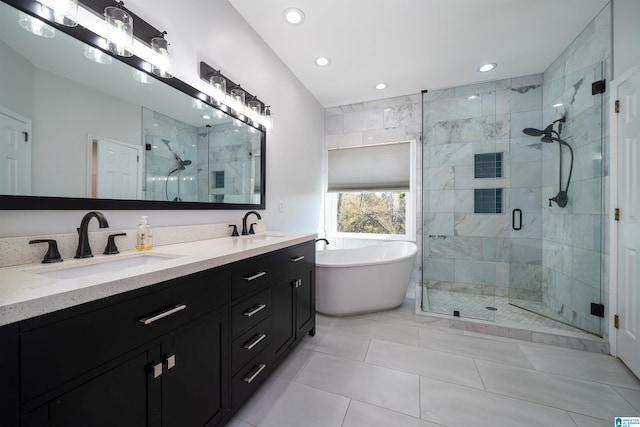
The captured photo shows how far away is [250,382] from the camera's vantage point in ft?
4.42

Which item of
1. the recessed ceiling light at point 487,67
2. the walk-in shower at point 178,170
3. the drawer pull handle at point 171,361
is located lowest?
the drawer pull handle at point 171,361

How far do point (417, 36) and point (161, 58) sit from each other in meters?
2.13

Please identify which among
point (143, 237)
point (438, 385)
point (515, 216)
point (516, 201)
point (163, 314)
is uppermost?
point (516, 201)

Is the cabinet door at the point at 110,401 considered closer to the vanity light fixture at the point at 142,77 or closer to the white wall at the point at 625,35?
the vanity light fixture at the point at 142,77

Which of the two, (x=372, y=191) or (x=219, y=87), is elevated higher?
(x=219, y=87)

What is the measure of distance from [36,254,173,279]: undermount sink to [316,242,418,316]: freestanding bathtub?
4.98 ft

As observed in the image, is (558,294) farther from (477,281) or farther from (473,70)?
(473,70)

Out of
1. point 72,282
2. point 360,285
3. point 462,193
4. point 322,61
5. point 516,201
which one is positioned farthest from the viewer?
point 462,193

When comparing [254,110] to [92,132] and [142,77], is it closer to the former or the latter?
[142,77]

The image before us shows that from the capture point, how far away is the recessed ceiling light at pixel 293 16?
1.99 meters

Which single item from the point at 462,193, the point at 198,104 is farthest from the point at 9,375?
the point at 462,193

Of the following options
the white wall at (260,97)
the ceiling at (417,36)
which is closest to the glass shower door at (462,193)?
the ceiling at (417,36)

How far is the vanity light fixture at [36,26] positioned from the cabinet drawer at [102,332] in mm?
1114

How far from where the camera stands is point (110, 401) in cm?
76
